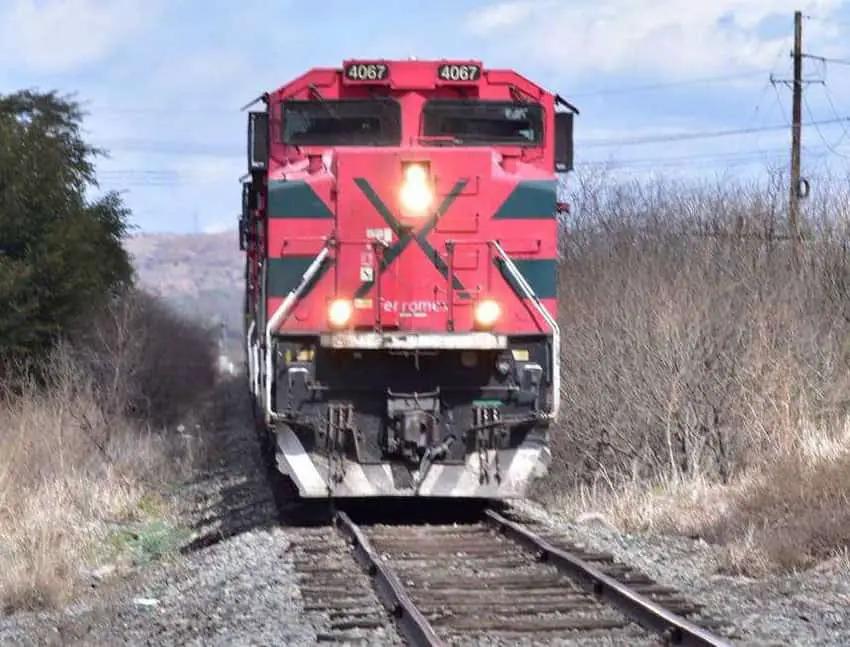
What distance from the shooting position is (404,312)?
35.3ft

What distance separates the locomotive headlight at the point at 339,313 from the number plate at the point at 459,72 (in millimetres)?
2077

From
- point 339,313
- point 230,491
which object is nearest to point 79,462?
point 230,491

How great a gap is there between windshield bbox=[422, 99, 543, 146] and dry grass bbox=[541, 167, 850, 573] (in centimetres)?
335

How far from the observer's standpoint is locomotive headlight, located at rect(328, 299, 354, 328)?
10.6 meters

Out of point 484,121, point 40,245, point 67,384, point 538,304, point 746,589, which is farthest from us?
point 40,245

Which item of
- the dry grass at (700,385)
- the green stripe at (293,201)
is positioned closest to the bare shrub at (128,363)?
the dry grass at (700,385)

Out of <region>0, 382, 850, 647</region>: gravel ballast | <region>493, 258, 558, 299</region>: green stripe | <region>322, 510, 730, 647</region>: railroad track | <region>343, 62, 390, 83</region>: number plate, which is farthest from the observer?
<region>343, 62, 390, 83</region>: number plate

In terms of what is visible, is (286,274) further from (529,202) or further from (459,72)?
(459,72)

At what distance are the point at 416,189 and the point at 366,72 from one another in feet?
3.77

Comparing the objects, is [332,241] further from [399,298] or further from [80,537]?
[80,537]

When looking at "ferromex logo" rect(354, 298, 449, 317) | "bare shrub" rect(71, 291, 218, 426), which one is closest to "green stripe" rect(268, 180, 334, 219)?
"ferromex logo" rect(354, 298, 449, 317)

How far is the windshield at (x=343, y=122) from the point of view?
36.6 feet

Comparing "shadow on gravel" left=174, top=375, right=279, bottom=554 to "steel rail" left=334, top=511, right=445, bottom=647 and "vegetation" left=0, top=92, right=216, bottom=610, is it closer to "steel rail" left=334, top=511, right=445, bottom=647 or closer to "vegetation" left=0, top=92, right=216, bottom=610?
"vegetation" left=0, top=92, right=216, bottom=610

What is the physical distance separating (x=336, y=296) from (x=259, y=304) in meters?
1.32
